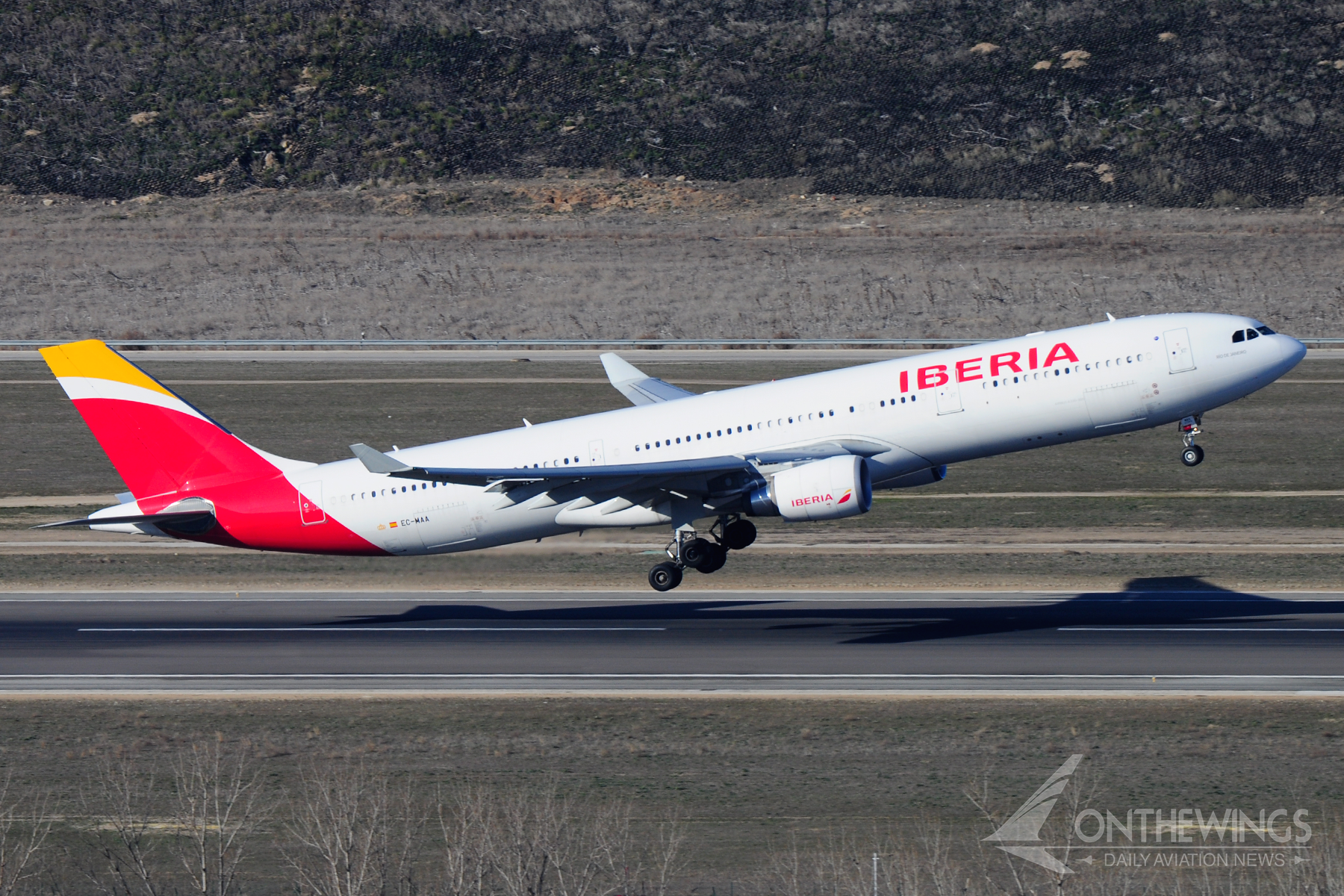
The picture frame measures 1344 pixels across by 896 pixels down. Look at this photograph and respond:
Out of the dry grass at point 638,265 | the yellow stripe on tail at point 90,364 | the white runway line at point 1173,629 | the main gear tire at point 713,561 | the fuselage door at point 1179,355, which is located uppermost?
the dry grass at point 638,265

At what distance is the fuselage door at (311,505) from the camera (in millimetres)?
41500

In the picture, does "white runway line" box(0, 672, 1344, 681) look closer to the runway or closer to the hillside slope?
the runway

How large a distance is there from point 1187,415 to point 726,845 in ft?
65.7

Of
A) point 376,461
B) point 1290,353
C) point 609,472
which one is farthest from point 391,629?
point 1290,353

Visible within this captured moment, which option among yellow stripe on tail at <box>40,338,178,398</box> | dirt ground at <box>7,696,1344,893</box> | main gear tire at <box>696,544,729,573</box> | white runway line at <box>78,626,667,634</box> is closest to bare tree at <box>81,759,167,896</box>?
dirt ground at <box>7,696,1344,893</box>

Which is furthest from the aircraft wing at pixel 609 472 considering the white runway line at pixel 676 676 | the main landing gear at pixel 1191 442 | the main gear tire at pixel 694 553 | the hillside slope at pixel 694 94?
the hillside slope at pixel 694 94

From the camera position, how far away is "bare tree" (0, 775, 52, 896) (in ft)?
77.7

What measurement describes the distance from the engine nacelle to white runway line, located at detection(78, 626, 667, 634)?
5.90 metres

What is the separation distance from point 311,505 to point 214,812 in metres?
15.5

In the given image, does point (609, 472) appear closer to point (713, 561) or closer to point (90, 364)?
point (713, 561)

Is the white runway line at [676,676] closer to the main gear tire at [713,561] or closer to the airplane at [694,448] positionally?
the airplane at [694,448]

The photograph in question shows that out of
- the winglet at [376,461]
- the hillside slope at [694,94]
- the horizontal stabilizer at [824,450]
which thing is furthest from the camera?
the hillside slope at [694,94]

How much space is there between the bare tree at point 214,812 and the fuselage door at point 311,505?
1137 cm

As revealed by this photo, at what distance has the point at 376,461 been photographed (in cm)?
3462
